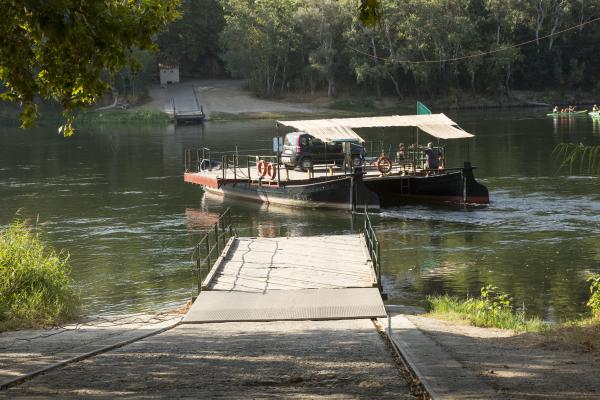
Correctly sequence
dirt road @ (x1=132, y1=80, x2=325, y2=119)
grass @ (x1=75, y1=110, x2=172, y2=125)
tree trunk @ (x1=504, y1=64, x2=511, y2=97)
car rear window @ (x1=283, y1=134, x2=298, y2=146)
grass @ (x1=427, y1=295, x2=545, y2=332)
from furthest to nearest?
tree trunk @ (x1=504, y1=64, x2=511, y2=97) → dirt road @ (x1=132, y1=80, x2=325, y2=119) → grass @ (x1=75, y1=110, x2=172, y2=125) → car rear window @ (x1=283, y1=134, x2=298, y2=146) → grass @ (x1=427, y1=295, x2=545, y2=332)

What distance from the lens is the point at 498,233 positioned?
27969 mm

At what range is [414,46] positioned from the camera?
9419cm

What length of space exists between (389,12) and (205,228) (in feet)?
221

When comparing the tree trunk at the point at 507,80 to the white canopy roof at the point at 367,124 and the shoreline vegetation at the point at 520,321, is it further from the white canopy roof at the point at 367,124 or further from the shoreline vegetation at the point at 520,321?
the shoreline vegetation at the point at 520,321

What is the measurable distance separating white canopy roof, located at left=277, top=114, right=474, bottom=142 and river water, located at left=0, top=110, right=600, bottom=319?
119 inches

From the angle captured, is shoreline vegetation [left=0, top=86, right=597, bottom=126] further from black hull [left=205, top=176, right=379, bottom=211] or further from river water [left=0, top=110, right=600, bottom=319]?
black hull [left=205, top=176, right=379, bottom=211]

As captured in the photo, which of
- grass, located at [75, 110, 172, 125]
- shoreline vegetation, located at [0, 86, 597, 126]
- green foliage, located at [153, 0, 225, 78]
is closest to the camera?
grass, located at [75, 110, 172, 125]

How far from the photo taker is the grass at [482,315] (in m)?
14.6

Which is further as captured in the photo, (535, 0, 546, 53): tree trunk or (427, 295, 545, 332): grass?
(535, 0, 546, 53): tree trunk

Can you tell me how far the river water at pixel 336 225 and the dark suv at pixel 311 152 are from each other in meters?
2.93

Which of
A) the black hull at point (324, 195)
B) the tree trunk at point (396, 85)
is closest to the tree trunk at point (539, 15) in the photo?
the tree trunk at point (396, 85)

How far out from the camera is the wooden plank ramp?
1513 cm

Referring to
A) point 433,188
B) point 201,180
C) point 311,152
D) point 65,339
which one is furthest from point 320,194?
point 65,339

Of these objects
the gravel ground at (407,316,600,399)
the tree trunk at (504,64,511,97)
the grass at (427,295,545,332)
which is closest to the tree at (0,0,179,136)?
the gravel ground at (407,316,600,399)
